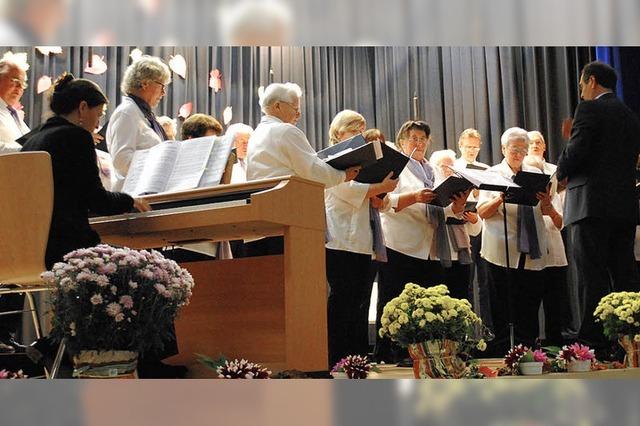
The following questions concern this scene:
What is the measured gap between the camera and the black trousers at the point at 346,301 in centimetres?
420

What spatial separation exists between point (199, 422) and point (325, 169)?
186 cm

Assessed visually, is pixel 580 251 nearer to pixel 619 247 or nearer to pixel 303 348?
pixel 619 247

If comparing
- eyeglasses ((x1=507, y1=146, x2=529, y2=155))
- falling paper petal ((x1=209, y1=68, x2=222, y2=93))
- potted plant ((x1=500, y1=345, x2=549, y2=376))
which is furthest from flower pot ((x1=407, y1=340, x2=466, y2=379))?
falling paper petal ((x1=209, y1=68, x2=222, y2=93))

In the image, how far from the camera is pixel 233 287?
12.6 ft

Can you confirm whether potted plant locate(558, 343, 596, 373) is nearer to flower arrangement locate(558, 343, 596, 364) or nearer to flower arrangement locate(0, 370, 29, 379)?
flower arrangement locate(558, 343, 596, 364)

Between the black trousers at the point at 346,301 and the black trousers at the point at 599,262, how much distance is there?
1.04 meters

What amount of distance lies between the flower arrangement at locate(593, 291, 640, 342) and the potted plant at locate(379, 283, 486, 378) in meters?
0.84

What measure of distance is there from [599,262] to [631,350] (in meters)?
0.44

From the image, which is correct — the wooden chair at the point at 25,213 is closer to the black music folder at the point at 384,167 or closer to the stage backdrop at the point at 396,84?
the black music folder at the point at 384,167

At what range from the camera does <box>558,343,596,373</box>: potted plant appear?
396 centimetres

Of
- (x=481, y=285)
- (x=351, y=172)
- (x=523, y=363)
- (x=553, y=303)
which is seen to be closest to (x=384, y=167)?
(x=351, y=172)

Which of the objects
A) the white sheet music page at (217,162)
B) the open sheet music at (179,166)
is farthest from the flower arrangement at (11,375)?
the white sheet music page at (217,162)

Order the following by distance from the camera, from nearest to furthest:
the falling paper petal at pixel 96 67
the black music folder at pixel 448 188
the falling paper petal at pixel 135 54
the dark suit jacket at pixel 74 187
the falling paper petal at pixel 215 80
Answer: the dark suit jacket at pixel 74 187, the black music folder at pixel 448 188, the falling paper petal at pixel 96 67, the falling paper petal at pixel 135 54, the falling paper petal at pixel 215 80

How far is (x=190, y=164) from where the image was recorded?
→ 3566 millimetres
